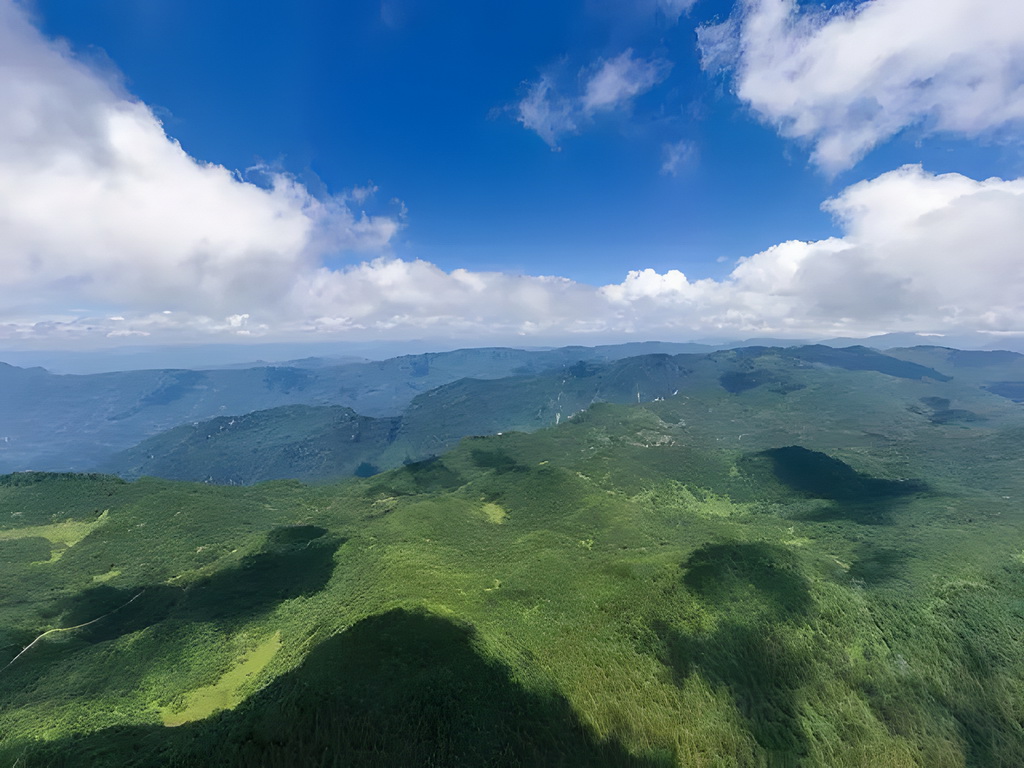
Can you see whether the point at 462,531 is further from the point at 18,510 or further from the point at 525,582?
the point at 18,510

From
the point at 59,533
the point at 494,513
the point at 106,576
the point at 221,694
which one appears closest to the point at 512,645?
the point at 221,694

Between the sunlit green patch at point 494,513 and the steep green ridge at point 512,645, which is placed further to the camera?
the sunlit green patch at point 494,513

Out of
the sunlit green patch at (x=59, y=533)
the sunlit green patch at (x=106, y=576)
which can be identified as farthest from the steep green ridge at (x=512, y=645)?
the sunlit green patch at (x=59, y=533)

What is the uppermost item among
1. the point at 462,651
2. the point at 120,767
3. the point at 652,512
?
the point at 120,767

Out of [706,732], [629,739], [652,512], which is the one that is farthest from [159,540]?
[652,512]

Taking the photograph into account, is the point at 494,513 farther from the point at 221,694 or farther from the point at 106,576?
the point at 106,576

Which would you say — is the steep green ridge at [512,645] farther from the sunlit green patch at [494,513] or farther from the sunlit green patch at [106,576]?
the sunlit green patch at [494,513]
